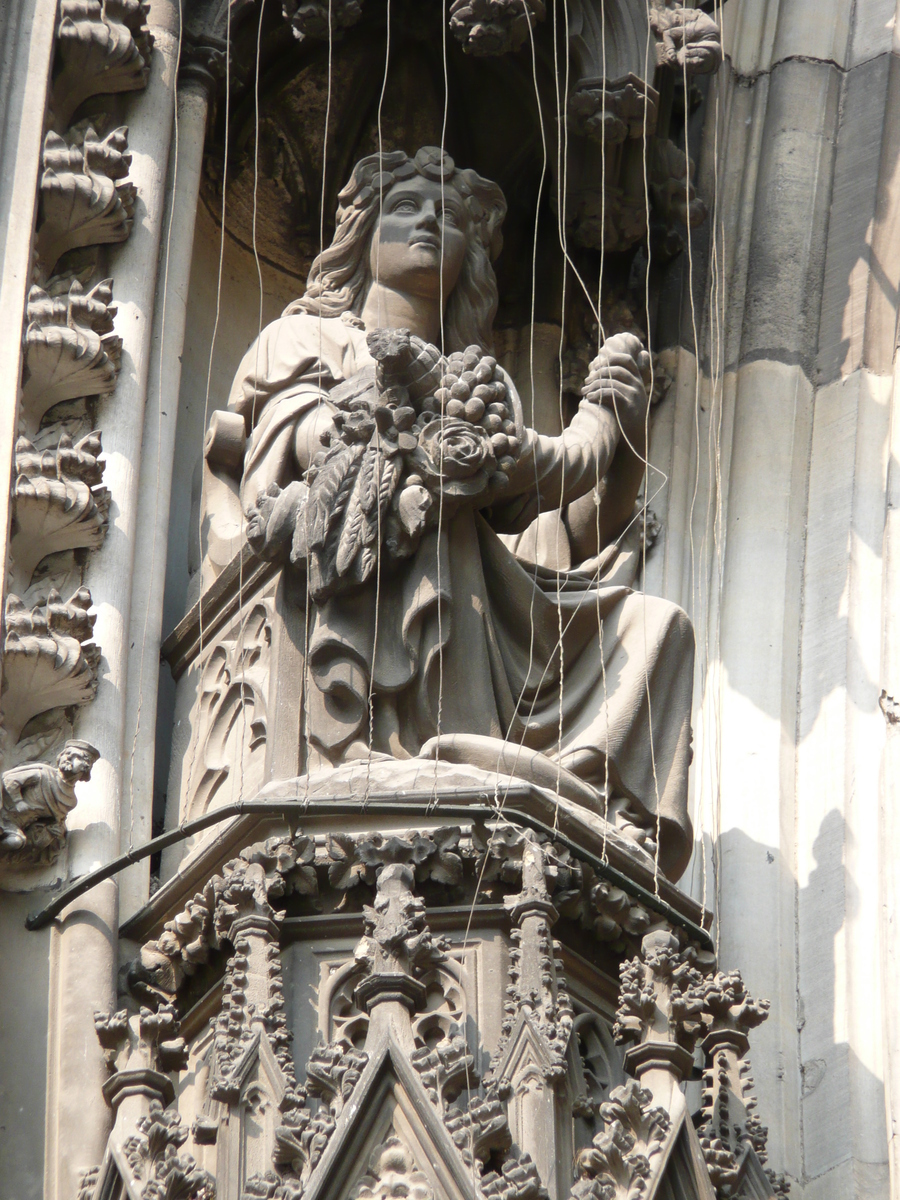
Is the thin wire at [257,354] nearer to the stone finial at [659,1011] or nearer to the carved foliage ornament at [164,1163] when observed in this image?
the carved foliage ornament at [164,1163]

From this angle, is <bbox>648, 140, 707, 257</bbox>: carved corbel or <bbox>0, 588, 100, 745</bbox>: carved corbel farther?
<bbox>648, 140, 707, 257</bbox>: carved corbel

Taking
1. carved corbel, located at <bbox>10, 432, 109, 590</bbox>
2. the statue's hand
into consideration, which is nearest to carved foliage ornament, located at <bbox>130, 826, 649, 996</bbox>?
carved corbel, located at <bbox>10, 432, 109, 590</bbox>

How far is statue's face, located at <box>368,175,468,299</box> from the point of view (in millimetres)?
5566

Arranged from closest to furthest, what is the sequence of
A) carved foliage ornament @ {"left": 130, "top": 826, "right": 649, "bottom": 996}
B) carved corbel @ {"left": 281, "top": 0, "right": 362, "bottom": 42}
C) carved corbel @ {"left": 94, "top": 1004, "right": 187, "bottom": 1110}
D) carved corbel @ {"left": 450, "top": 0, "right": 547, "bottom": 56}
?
1. carved corbel @ {"left": 94, "top": 1004, "right": 187, "bottom": 1110}
2. carved foliage ornament @ {"left": 130, "top": 826, "right": 649, "bottom": 996}
3. carved corbel @ {"left": 450, "top": 0, "right": 547, "bottom": 56}
4. carved corbel @ {"left": 281, "top": 0, "right": 362, "bottom": 42}

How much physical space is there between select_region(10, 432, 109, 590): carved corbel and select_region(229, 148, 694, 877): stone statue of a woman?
317mm

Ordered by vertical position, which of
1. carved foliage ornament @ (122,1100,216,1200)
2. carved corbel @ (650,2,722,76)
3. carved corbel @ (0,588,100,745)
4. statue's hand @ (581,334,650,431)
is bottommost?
carved foliage ornament @ (122,1100,216,1200)

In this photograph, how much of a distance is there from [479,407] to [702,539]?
122cm

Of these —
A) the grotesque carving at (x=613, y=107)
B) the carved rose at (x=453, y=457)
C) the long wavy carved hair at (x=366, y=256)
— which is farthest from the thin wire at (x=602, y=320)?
the carved rose at (x=453, y=457)

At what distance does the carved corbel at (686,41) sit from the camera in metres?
5.97

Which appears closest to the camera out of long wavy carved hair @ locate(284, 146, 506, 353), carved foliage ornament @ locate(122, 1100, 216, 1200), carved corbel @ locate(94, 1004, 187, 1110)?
carved foliage ornament @ locate(122, 1100, 216, 1200)

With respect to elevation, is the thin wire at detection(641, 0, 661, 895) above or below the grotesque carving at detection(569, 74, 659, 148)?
below

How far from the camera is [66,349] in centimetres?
530

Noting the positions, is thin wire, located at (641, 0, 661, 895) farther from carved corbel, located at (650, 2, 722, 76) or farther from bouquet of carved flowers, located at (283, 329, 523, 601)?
bouquet of carved flowers, located at (283, 329, 523, 601)

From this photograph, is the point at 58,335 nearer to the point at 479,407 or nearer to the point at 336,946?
the point at 479,407
